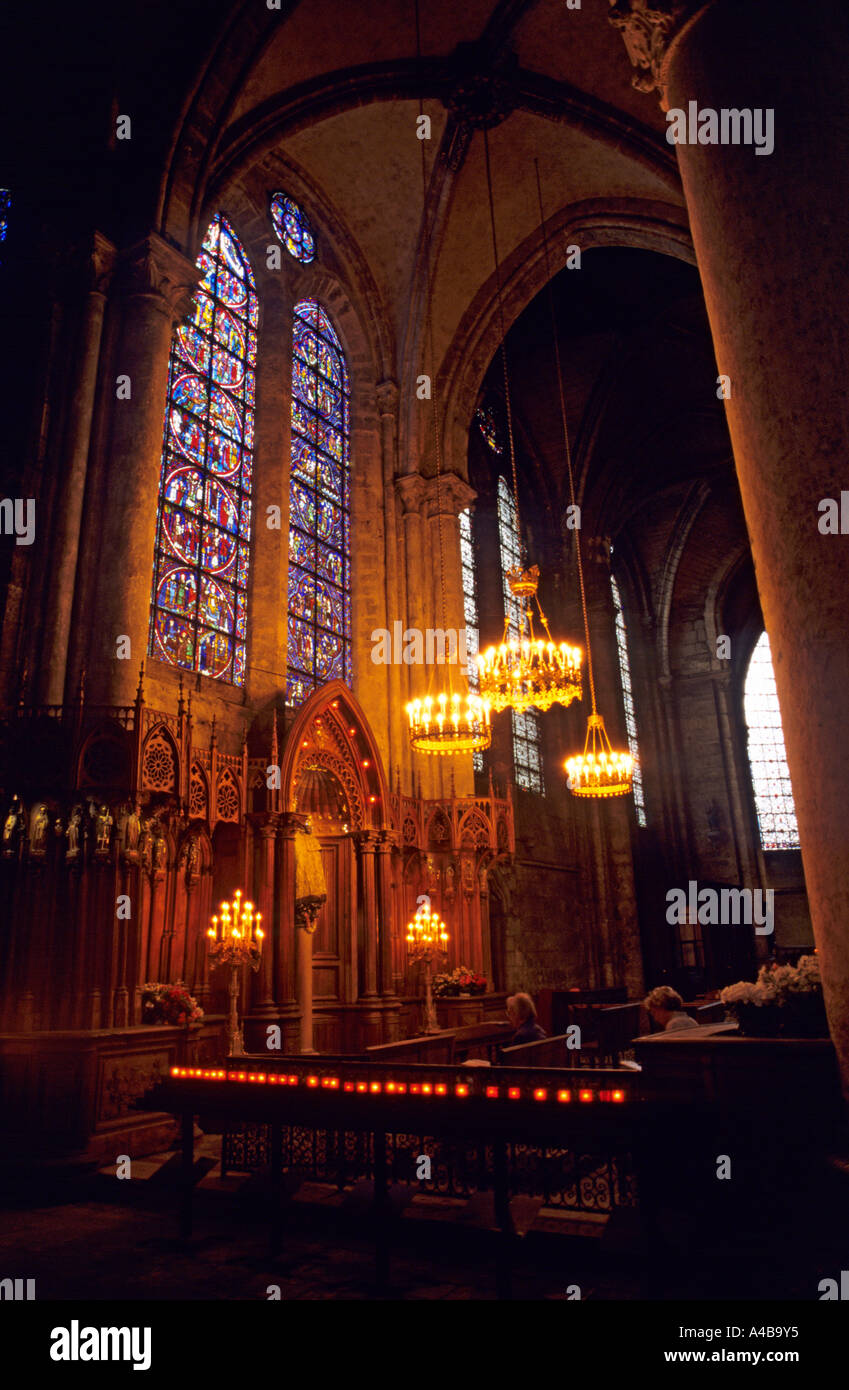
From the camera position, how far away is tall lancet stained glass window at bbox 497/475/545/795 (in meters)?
19.5

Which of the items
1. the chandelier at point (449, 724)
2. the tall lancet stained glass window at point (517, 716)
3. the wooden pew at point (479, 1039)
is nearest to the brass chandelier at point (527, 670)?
the chandelier at point (449, 724)

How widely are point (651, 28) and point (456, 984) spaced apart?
11189mm

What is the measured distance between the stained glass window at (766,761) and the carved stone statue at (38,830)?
25.6 meters

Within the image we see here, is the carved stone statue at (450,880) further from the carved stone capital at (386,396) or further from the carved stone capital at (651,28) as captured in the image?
the carved stone capital at (651,28)

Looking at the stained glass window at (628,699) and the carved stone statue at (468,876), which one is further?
the stained glass window at (628,699)

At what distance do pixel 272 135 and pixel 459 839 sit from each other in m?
10.7

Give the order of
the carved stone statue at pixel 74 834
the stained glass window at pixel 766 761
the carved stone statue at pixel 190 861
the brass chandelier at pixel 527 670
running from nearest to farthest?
the carved stone statue at pixel 74 834 < the carved stone statue at pixel 190 861 < the brass chandelier at pixel 527 670 < the stained glass window at pixel 766 761

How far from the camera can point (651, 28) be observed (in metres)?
5.48

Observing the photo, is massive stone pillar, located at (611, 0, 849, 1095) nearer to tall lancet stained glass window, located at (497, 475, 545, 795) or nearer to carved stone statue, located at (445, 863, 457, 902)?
carved stone statue, located at (445, 863, 457, 902)

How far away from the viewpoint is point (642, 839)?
85.3 ft

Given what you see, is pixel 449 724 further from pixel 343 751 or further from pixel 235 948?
pixel 235 948

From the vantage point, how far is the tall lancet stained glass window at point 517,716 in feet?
63.9

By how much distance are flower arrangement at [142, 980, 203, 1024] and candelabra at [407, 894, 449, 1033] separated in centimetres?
417

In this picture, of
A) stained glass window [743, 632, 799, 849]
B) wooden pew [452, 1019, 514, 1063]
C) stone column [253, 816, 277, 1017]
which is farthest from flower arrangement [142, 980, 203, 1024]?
stained glass window [743, 632, 799, 849]
